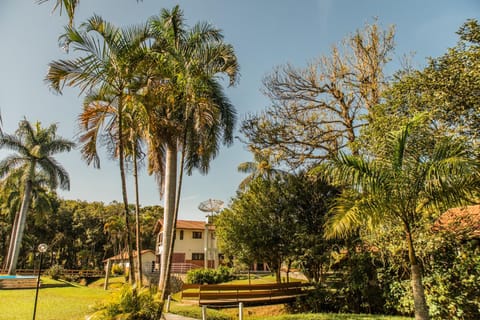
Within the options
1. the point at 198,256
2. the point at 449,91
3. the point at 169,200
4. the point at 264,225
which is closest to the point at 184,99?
the point at 169,200

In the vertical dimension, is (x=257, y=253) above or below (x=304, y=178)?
below

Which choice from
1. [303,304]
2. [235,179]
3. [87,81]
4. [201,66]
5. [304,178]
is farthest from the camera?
[235,179]

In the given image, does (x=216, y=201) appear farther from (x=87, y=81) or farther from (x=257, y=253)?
(x=87, y=81)

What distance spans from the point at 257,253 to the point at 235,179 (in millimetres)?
8532

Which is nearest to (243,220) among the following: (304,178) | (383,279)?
(304,178)

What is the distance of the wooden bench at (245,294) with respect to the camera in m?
12.4

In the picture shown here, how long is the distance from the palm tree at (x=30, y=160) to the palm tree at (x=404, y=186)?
26329 mm

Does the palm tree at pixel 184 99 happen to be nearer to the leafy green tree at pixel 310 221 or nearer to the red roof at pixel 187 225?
the leafy green tree at pixel 310 221

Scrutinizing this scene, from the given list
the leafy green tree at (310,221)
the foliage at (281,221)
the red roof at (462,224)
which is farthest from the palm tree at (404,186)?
the foliage at (281,221)

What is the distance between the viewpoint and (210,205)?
25141mm

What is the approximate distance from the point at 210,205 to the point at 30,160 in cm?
1583

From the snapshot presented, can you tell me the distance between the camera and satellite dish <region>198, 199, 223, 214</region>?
2481cm

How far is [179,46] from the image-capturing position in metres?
10.5

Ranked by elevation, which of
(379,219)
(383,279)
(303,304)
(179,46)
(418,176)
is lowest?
(303,304)
